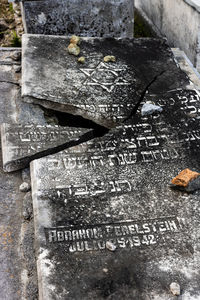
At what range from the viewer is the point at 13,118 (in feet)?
9.23

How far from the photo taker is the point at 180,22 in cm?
410

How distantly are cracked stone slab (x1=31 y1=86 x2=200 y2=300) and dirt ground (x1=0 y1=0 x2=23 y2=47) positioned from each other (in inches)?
89.7

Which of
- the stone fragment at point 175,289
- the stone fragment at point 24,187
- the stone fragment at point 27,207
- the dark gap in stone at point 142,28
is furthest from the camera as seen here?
the dark gap in stone at point 142,28

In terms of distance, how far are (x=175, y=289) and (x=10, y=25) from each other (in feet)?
12.7

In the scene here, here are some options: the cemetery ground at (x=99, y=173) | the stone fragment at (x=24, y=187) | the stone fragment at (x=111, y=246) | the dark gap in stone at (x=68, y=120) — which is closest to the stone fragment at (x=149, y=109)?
the cemetery ground at (x=99, y=173)

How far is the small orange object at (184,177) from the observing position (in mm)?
2199

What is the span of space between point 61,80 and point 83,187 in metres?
1.02

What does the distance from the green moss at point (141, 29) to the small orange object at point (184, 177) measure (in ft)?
9.78

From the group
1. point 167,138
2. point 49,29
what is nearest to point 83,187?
point 167,138

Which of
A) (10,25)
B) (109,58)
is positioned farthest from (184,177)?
(10,25)

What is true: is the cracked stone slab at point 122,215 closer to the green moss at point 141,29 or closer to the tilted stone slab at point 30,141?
the tilted stone slab at point 30,141

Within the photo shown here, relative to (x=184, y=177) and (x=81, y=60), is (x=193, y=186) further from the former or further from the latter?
(x=81, y=60)

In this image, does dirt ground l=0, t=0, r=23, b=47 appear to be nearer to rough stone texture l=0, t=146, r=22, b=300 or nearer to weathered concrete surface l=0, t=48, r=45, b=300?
weathered concrete surface l=0, t=48, r=45, b=300

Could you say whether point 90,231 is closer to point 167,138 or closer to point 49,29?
point 167,138
